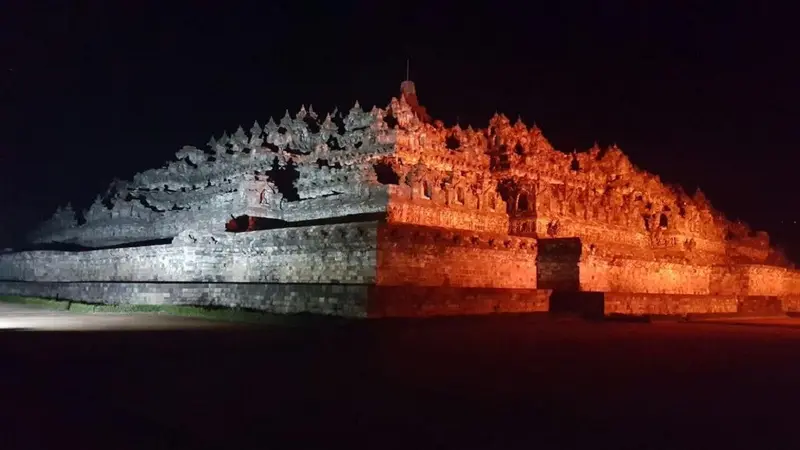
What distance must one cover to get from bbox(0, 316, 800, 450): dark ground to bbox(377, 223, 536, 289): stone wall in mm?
5931

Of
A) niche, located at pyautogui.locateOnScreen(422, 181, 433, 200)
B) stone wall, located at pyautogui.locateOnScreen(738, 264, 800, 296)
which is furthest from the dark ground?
stone wall, located at pyautogui.locateOnScreen(738, 264, 800, 296)

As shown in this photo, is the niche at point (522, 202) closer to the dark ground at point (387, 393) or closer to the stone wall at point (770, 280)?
the dark ground at point (387, 393)

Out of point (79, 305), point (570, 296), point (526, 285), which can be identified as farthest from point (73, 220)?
point (570, 296)

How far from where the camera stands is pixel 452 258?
20.3m

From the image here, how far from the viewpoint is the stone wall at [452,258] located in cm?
1842

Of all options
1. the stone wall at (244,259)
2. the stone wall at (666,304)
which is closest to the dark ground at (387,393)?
the stone wall at (244,259)

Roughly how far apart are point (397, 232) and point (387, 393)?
11452 mm

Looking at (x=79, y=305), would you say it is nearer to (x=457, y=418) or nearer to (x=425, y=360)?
(x=425, y=360)

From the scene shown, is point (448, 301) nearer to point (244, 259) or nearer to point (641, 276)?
point (244, 259)

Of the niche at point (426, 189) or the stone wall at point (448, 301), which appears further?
the niche at point (426, 189)

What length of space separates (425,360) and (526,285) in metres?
14.0

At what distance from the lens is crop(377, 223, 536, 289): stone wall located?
725 inches

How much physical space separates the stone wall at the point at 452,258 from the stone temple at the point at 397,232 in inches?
2.0

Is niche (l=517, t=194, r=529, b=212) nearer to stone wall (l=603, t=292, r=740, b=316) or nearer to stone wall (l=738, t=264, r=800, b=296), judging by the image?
stone wall (l=603, t=292, r=740, b=316)
